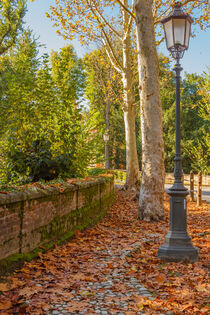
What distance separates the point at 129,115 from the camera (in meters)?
18.5

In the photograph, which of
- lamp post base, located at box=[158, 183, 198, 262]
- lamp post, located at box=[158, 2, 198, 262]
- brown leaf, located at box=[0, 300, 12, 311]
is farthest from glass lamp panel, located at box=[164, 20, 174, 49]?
brown leaf, located at box=[0, 300, 12, 311]

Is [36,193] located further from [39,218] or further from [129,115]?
[129,115]

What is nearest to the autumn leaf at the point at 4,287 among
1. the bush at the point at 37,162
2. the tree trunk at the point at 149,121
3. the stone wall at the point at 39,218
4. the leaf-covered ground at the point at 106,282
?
the leaf-covered ground at the point at 106,282

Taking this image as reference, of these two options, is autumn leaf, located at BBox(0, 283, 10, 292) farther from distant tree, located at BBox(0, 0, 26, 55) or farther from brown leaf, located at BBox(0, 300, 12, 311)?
distant tree, located at BBox(0, 0, 26, 55)

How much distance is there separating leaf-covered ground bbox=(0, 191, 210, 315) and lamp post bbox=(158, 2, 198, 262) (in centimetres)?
21

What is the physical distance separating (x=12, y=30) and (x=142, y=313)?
2490 centimetres

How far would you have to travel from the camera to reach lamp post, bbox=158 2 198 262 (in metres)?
5.96

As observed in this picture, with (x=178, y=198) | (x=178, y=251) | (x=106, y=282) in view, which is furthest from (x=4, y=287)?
(x=178, y=198)

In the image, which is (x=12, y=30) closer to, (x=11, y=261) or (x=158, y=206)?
(x=158, y=206)

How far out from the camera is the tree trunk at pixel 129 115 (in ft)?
58.5

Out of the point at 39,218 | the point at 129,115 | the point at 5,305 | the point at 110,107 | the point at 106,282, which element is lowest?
the point at 106,282

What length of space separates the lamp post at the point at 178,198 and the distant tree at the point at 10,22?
2065 centimetres

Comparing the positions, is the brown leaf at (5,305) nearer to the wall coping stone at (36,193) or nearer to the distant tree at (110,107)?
the wall coping stone at (36,193)

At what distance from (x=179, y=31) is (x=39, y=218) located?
4022 mm
